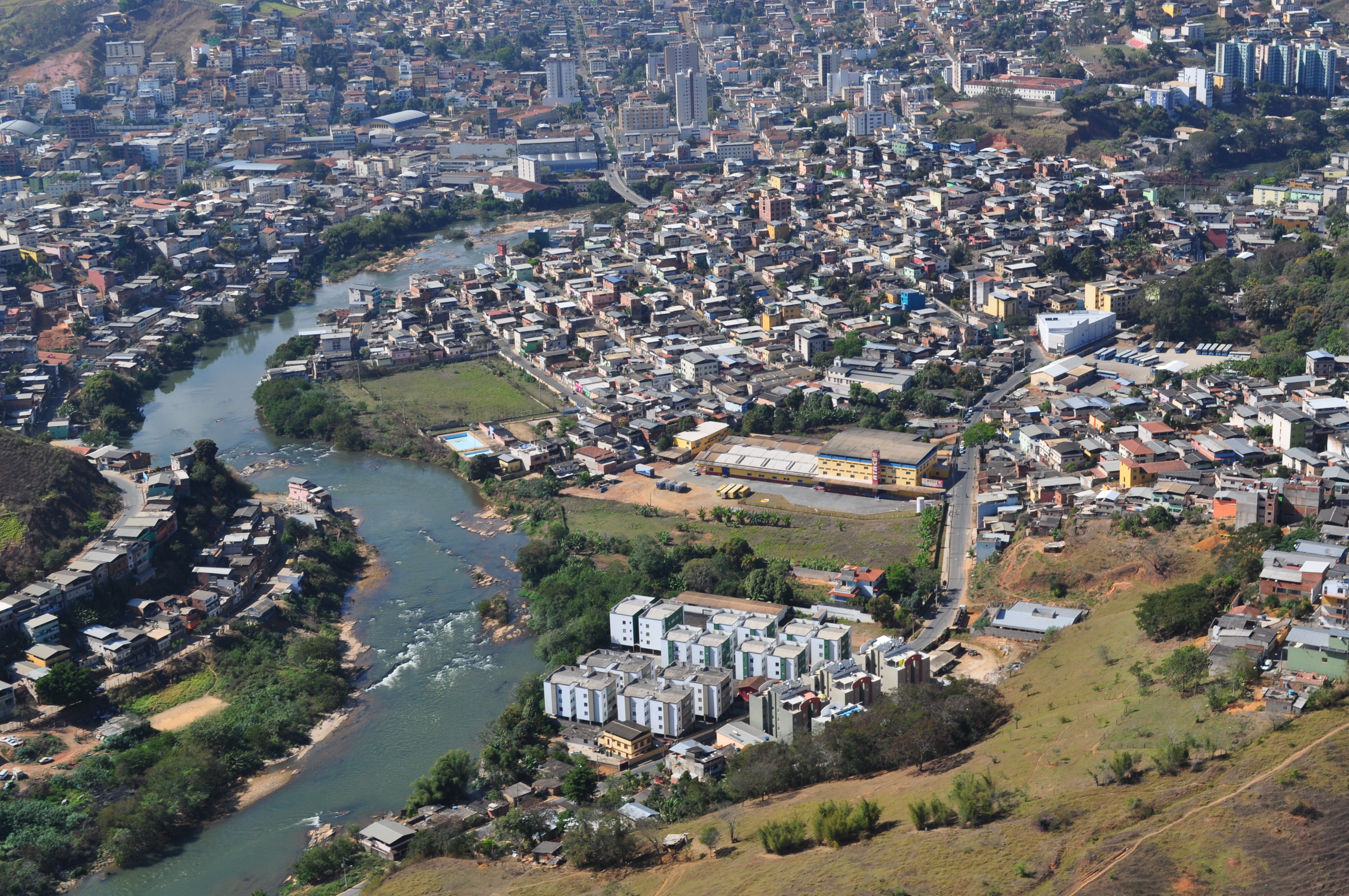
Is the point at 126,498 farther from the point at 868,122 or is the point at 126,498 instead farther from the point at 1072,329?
the point at 868,122

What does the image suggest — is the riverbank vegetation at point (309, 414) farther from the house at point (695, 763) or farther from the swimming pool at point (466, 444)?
the house at point (695, 763)

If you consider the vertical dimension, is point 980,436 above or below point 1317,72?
below

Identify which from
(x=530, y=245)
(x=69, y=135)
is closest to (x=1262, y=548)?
(x=530, y=245)

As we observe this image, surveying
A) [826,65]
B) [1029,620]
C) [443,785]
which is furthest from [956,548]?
[826,65]

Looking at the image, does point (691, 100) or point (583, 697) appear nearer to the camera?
point (583, 697)

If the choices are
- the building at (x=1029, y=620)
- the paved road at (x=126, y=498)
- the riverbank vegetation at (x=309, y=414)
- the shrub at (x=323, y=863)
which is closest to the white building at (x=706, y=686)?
the building at (x=1029, y=620)

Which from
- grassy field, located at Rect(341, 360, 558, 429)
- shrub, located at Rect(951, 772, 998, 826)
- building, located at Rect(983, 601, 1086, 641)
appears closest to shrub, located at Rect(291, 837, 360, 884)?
shrub, located at Rect(951, 772, 998, 826)
